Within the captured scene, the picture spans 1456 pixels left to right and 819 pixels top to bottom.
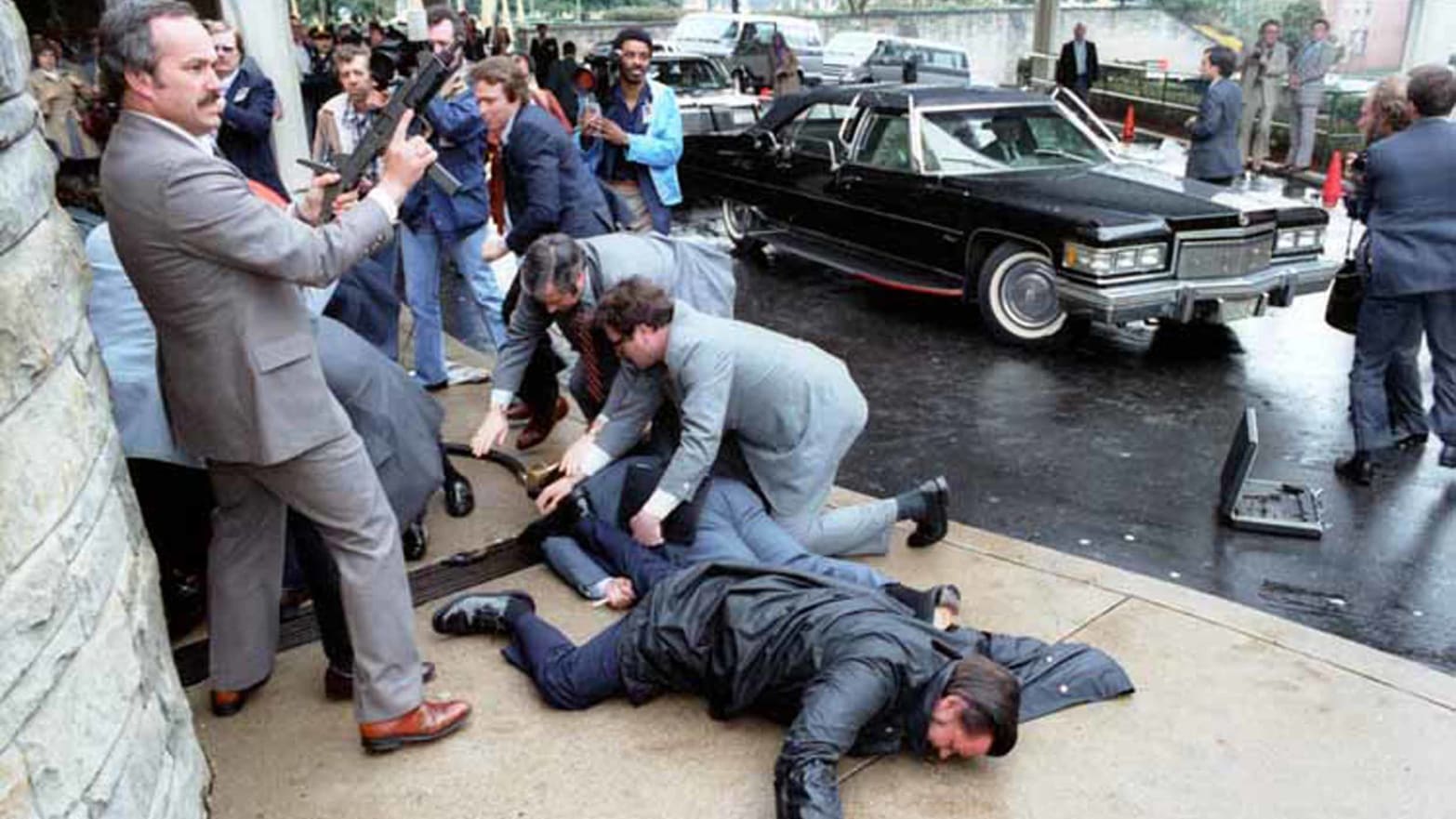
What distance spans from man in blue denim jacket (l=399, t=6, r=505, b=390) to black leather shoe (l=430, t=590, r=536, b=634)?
2.17 metres

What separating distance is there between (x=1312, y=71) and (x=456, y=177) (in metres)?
12.4

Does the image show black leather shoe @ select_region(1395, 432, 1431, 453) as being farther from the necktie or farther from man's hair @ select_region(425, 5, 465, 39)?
man's hair @ select_region(425, 5, 465, 39)

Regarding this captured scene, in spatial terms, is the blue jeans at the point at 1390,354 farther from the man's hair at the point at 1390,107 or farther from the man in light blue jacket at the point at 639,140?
the man in light blue jacket at the point at 639,140

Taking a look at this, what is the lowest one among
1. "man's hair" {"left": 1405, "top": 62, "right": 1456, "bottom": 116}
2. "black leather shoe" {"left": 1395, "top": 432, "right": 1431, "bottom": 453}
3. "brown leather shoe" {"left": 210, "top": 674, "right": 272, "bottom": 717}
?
"black leather shoe" {"left": 1395, "top": 432, "right": 1431, "bottom": 453}

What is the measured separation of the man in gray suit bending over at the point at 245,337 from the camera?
243 cm

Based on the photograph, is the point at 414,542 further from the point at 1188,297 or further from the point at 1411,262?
the point at 1188,297

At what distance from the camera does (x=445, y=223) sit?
548cm

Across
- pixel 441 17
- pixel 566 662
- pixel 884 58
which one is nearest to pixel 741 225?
pixel 441 17

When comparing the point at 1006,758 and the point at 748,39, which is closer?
the point at 1006,758

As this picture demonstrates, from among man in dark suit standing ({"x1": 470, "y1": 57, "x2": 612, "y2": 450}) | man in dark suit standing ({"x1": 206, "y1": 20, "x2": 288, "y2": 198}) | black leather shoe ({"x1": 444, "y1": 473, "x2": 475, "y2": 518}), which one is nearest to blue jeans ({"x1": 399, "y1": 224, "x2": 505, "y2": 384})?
man in dark suit standing ({"x1": 470, "y1": 57, "x2": 612, "y2": 450})

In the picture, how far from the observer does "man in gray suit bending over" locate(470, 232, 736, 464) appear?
13.0 feet

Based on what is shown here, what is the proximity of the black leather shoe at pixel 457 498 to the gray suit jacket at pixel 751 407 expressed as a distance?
672 mm

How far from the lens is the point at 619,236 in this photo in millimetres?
4445

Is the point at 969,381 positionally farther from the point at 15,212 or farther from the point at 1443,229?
the point at 15,212
